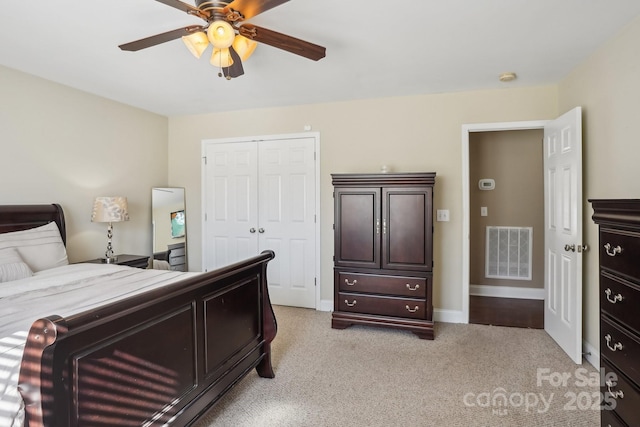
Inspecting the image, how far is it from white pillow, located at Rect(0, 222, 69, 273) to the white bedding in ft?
0.59

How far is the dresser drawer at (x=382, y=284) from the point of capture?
3.22 metres

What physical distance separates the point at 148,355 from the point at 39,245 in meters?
2.10

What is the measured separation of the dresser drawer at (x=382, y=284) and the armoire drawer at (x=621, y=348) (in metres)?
1.61

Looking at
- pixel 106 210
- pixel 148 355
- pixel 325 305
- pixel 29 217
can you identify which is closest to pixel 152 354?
pixel 148 355

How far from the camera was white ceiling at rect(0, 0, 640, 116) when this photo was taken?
204 cm

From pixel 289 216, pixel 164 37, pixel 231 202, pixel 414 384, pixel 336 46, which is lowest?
pixel 414 384

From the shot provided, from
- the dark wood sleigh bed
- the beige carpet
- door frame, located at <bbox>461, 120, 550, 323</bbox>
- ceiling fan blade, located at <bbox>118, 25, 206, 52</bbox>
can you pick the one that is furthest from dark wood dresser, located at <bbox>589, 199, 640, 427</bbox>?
ceiling fan blade, located at <bbox>118, 25, 206, 52</bbox>

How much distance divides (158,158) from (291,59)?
260cm

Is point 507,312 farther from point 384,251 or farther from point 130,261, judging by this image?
point 130,261

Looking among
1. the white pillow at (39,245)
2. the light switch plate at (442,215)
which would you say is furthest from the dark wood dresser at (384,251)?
the white pillow at (39,245)

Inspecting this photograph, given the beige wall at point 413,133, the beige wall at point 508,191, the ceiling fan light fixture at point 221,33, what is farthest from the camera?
the beige wall at point 508,191

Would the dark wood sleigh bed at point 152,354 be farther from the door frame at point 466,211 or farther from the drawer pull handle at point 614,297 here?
the door frame at point 466,211

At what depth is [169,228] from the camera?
4.37 metres

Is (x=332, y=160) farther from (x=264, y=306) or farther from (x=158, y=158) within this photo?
(x=158, y=158)
